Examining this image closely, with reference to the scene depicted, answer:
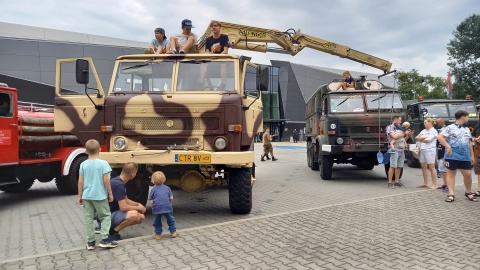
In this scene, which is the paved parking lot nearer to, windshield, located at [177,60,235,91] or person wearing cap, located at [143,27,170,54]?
windshield, located at [177,60,235,91]

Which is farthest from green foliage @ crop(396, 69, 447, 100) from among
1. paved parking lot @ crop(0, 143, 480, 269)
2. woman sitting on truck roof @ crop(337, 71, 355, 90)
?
paved parking lot @ crop(0, 143, 480, 269)

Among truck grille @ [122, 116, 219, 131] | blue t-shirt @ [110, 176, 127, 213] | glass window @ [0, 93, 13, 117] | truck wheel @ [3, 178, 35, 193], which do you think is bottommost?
truck wheel @ [3, 178, 35, 193]

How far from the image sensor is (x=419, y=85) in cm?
3847

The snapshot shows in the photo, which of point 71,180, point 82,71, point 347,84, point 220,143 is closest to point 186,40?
point 82,71

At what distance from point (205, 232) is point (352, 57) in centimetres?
1215

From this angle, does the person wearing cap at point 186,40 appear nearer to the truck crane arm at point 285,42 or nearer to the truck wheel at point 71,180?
the truck wheel at point 71,180

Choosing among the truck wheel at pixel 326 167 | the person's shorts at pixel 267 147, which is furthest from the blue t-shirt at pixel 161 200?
the person's shorts at pixel 267 147

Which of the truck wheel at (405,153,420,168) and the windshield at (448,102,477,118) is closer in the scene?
the windshield at (448,102,477,118)

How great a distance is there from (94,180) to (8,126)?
13.3ft

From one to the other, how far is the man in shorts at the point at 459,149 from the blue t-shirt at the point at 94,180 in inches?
231

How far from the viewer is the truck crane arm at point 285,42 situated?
13.9m

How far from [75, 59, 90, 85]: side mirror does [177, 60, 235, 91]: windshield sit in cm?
137

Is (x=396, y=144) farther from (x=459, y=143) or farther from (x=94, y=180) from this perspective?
(x=94, y=180)

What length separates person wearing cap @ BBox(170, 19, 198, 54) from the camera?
7.35 m
